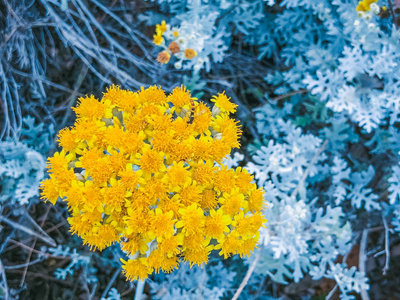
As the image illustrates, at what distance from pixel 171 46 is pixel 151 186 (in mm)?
1506

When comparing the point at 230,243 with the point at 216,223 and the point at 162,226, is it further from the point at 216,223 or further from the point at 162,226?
the point at 162,226

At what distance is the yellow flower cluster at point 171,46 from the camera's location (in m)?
2.78

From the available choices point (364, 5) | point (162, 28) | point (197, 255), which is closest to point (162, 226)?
point (197, 255)

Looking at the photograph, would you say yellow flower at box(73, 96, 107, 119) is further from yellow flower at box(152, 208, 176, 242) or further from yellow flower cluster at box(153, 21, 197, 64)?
yellow flower cluster at box(153, 21, 197, 64)

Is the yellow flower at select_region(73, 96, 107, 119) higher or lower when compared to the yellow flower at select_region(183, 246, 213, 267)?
higher

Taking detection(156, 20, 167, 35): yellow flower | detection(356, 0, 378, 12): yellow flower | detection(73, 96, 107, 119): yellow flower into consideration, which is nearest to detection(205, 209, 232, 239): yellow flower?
detection(73, 96, 107, 119): yellow flower

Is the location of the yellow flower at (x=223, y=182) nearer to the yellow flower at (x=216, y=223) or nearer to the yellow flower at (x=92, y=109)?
the yellow flower at (x=216, y=223)

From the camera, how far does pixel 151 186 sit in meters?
1.61

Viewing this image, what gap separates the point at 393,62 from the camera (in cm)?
266

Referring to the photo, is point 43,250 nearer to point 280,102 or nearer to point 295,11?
point 280,102

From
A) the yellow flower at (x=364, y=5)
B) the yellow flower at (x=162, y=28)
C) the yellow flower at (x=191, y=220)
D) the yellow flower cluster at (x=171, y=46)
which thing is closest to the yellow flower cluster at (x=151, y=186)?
the yellow flower at (x=191, y=220)

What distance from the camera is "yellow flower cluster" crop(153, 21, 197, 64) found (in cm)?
278

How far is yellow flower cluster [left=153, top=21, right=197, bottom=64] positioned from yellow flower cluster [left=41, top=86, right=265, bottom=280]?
40.2 inches

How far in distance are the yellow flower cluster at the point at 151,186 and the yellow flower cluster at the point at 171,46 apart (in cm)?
102
